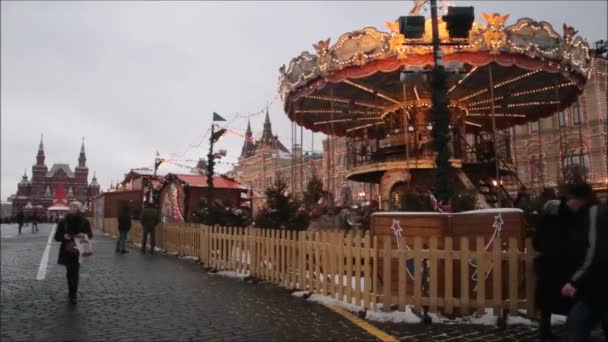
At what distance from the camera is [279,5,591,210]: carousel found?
13906 mm

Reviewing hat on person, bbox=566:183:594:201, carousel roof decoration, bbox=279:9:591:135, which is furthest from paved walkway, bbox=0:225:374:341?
carousel roof decoration, bbox=279:9:591:135

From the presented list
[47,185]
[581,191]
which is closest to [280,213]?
[581,191]

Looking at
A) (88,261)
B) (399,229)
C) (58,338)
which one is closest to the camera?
(58,338)

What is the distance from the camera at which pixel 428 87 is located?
663 inches

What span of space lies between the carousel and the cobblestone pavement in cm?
479

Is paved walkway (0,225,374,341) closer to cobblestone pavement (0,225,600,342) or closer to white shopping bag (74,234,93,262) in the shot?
cobblestone pavement (0,225,600,342)

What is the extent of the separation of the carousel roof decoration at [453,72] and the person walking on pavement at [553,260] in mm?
4475

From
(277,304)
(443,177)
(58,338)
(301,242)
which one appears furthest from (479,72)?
(58,338)

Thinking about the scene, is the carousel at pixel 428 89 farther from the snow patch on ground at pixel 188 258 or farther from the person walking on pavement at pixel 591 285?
the snow patch on ground at pixel 188 258

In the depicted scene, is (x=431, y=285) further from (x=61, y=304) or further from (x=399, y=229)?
(x=61, y=304)

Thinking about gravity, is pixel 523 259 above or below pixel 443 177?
below

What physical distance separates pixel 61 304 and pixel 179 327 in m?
2.66

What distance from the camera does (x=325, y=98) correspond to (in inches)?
778

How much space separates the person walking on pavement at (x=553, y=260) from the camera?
461 centimetres
